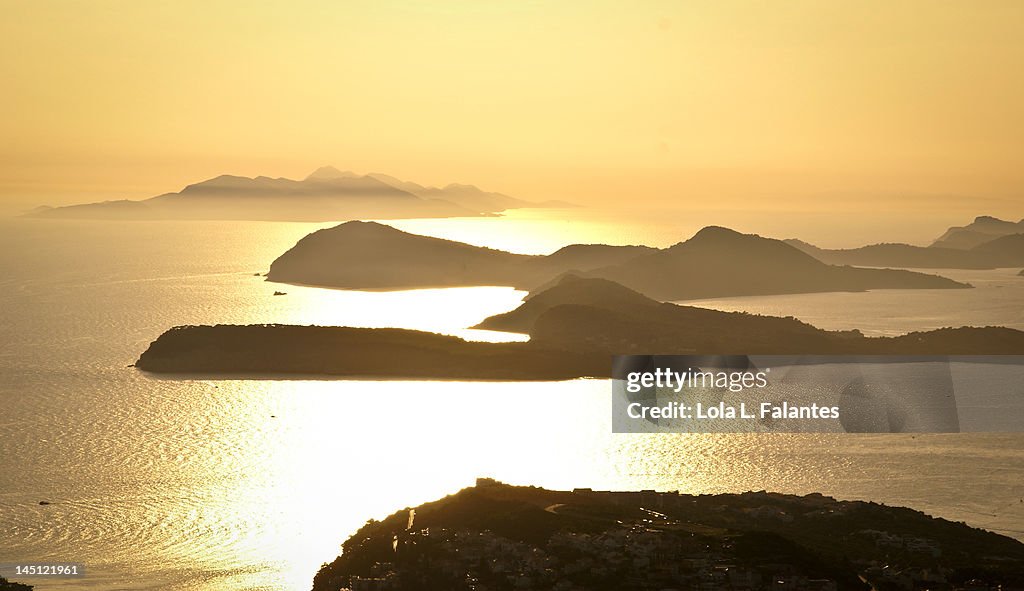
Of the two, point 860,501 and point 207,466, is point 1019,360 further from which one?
point 207,466

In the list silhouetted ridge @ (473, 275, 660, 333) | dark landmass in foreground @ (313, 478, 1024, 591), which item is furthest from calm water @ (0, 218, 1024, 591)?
silhouetted ridge @ (473, 275, 660, 333)

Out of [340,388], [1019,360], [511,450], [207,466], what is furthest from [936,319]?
[207,466]

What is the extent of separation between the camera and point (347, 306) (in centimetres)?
17762

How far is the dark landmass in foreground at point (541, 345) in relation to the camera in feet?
394

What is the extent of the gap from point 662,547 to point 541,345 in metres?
77.0

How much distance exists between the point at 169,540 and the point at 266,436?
1062 inches

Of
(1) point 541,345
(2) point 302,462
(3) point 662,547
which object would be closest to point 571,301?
(1) point 541,345

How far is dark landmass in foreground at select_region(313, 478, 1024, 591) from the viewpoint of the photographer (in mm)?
49156

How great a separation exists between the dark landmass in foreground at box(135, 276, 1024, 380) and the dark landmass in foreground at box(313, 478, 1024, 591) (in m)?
59.0

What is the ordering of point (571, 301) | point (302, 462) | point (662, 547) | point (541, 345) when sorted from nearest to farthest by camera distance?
point (662, 547), point (302, 462), point (541, 345), point (571, 301)

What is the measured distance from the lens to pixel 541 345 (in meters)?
128

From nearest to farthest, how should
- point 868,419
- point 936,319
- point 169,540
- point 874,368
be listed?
point 169,540, point 868,419, point 874,368, point 936,319

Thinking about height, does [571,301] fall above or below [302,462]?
above

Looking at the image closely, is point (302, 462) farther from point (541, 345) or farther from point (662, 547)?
point (541, 345)
